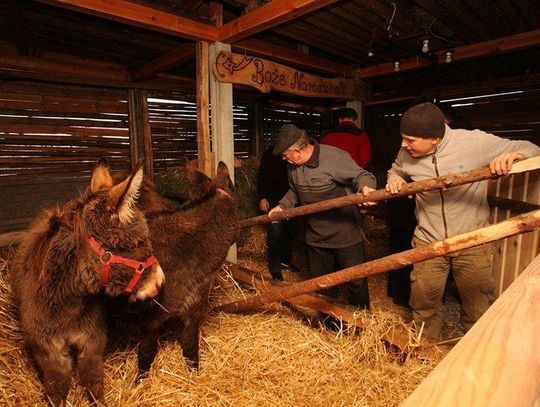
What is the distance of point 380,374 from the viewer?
2969 mm

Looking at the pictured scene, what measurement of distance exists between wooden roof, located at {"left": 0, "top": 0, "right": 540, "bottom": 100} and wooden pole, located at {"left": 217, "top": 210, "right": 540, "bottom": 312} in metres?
3.06

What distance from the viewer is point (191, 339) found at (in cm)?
329

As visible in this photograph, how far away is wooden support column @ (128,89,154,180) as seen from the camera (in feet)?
27.4

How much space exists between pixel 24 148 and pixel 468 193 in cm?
822

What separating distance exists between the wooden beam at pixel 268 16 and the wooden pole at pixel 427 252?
120 inches

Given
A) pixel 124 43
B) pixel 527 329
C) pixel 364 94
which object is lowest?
pixel 527 329

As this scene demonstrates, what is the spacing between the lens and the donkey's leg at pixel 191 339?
3.29 m

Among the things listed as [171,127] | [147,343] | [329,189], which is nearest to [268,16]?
[329,189]

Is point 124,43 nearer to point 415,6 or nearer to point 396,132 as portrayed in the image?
point 415,6

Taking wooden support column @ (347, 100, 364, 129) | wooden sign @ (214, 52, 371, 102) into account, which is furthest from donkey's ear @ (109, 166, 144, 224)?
wooden support column @ (347, 100, 364, 129)

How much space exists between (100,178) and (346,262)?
2798 millimetres

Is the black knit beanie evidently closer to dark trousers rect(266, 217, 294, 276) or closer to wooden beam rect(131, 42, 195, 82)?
dark trousers rect(266, 217, 294, 276)

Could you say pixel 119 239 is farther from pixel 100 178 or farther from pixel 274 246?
pixel 274 246

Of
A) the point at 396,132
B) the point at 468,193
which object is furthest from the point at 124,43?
the point at 396,132
